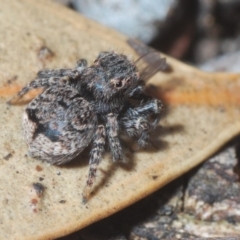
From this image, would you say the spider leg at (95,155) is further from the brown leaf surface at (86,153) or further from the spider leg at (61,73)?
the spider leg at (61,73)

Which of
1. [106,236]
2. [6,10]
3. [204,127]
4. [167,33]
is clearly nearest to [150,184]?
[106,236]

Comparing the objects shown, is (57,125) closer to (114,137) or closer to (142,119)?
(114,137)

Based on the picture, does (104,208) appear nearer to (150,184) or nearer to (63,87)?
(150,184)

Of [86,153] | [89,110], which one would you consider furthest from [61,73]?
[86,153]

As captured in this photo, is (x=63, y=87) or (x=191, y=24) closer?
(x=63, y=87)

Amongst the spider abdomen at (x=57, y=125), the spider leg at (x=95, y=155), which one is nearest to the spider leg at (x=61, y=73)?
the spider abdomen at (x=57, y=125)

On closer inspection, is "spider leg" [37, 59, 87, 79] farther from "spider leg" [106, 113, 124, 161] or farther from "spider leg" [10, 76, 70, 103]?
"spider leg" [106, 113, 124, 161]

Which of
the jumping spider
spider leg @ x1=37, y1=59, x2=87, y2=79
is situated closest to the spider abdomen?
the jumping spider

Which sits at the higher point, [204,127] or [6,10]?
[6,10]
